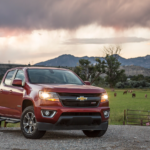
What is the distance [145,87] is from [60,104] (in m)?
118

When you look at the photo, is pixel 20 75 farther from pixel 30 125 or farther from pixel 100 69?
pixel 100 69

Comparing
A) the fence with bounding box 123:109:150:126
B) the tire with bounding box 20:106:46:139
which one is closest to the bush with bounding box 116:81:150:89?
the fence with bounding box 123:109:150:126

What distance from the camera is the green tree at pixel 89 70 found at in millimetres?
116438

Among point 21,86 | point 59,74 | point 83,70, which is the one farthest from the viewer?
point 83,70

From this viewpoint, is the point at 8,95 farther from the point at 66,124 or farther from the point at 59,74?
the point at 66,124

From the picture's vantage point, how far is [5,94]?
1036cm

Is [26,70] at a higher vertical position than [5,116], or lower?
higher

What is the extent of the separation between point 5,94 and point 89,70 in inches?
4313

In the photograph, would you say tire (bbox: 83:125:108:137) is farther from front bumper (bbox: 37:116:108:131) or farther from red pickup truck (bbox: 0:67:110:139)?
front bumper (bbox: 37:116:108:131)

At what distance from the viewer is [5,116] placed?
10547mm

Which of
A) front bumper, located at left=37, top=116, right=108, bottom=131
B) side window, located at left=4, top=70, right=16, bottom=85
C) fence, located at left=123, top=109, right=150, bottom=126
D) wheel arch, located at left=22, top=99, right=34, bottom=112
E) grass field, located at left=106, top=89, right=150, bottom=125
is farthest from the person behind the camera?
grass field, located at left=106, top=89, right=150, bottom=125

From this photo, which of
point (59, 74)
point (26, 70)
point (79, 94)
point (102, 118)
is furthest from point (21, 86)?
point (102, 118)

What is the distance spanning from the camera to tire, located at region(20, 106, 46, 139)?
866 centimetres

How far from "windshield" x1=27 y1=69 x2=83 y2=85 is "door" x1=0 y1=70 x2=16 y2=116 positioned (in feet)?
3.37
